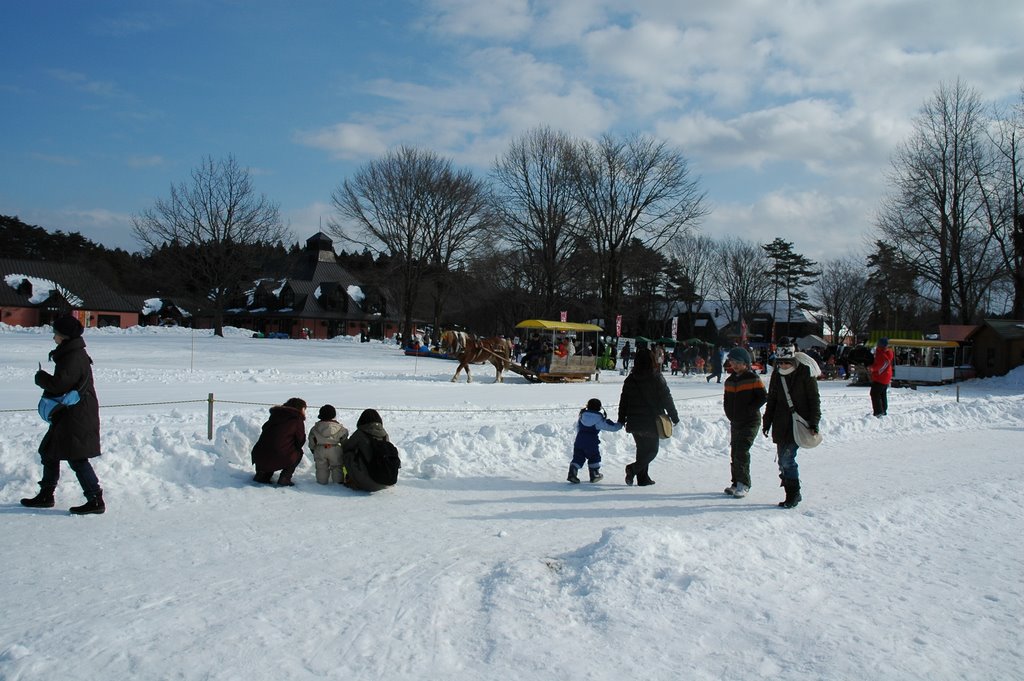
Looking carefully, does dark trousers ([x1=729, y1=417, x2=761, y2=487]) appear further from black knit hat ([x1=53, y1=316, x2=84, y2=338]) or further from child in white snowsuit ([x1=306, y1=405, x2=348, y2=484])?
black knit hat ([x1=53, y1=316, x2=84, y2=338])

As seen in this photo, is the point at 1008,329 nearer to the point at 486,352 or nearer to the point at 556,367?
the point at 556,367

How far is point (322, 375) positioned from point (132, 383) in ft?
20.5

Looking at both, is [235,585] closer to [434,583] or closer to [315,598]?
[315,598]

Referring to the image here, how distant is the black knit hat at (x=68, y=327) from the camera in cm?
618

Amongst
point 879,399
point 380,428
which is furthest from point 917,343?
point 380,428

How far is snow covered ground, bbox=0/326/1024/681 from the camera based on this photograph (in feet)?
12.4

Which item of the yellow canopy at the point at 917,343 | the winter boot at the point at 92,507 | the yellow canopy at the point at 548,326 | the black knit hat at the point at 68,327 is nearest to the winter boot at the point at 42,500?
the winter boot at the point at 92,507

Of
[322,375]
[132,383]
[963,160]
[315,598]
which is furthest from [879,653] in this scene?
[963,160]

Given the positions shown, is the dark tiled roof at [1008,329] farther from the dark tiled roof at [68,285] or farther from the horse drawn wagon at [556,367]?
the dark tiled roof at [68,285]

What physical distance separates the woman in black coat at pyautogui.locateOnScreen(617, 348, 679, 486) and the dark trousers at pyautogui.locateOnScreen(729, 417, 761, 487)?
0.69 meters

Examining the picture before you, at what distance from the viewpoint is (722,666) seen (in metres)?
3.73

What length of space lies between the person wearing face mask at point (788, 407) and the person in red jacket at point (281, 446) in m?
Result: 4.76

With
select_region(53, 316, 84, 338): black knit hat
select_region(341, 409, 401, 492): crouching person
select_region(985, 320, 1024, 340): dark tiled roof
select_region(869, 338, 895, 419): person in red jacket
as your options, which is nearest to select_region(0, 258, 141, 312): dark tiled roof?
select_region(53, 316, 84, 338): black knit hat

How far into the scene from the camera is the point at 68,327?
6250 mm
